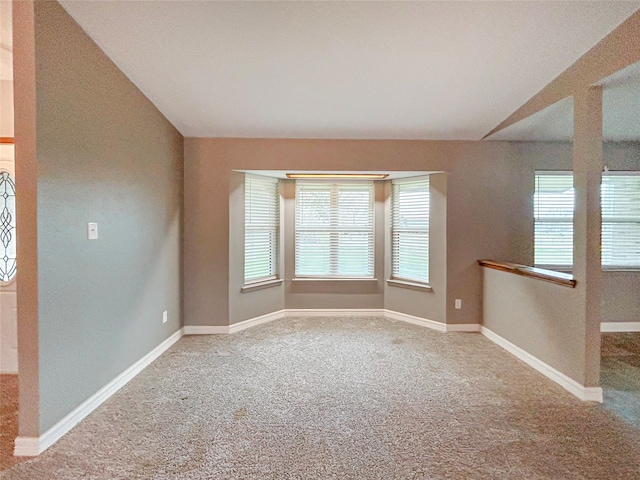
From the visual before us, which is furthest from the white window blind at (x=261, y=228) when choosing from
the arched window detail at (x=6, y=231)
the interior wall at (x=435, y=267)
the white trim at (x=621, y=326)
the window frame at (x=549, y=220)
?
the white trim at (x=621, y=326)

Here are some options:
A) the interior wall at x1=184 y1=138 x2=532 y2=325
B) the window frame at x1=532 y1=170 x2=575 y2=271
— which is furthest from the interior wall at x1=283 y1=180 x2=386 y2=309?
the window frame at x1=532 y1=170 x2=575 y2=271

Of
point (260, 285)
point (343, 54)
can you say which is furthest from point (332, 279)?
point (343, 54)

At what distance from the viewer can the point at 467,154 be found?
14.3 feet

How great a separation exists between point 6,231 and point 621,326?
691 centimetres

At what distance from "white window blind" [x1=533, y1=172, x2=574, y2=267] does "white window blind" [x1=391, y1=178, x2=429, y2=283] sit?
1412 mm

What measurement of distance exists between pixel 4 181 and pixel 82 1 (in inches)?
72.5

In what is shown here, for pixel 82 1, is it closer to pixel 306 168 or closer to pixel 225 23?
pixel 225 23

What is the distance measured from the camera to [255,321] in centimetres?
464

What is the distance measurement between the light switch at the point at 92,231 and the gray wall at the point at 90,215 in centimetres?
4

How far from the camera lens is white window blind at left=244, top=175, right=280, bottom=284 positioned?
15.1 feet

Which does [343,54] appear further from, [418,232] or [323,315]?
[323,315]

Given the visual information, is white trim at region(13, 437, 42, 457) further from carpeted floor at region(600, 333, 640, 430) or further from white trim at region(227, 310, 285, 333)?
carpeted floor at region(600, 333, 640, 430)

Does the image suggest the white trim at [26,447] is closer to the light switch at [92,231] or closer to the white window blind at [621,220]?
the light switch at [92,231]

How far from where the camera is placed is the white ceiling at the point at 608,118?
2.58m
